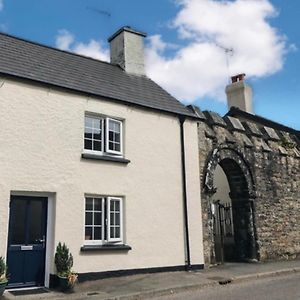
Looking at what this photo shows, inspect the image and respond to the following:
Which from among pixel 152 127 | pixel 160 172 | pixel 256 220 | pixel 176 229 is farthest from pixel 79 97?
pixel 256 220

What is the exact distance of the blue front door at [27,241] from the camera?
30.9ft

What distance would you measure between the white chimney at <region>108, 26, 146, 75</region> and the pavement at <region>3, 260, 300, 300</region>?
24.1 ft

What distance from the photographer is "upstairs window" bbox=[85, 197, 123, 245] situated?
1060 centimetres

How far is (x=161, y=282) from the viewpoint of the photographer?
10.1 metres

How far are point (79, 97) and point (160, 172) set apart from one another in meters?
3.33

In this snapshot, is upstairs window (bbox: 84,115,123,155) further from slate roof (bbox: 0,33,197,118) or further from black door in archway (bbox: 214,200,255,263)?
black door in archway (bbox: 214,200,255,263)

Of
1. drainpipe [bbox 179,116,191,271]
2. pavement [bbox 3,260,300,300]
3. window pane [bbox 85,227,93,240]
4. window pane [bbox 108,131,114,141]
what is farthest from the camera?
drainpipe [bbox 179,116,191,271]

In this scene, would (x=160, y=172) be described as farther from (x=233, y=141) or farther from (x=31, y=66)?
(x=31, y=66)

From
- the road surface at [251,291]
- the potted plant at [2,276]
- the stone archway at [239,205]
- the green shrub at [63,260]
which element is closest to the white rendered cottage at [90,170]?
the green shrub at [63,260]

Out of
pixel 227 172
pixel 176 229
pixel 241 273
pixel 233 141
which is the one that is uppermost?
pixel 233 141

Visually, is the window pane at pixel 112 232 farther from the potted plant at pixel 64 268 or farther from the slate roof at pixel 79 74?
the slate roof at pixel 79 74

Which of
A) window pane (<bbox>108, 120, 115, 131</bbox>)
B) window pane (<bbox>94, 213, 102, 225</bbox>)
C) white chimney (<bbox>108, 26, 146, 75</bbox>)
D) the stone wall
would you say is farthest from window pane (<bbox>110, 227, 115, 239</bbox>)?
white chimney (<bbox>108, 26, 146, 75</bbox>)

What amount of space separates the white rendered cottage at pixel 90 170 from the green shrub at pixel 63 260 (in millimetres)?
221

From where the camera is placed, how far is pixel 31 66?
1091cm
